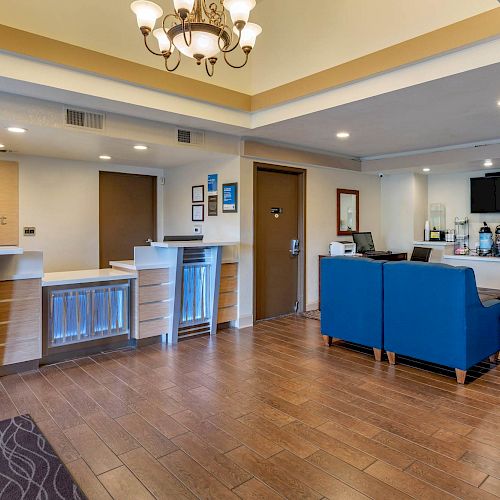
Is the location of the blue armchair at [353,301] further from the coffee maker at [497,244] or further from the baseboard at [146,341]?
the coffee maker at [497,244]

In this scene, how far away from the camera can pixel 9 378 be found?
3.55 m

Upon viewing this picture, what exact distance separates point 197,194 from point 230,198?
794 millimetres

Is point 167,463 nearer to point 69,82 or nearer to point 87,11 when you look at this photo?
point 69,82

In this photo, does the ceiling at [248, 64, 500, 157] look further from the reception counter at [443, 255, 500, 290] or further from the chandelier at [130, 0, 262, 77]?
the reception counter at [443, 255, 500, 290]

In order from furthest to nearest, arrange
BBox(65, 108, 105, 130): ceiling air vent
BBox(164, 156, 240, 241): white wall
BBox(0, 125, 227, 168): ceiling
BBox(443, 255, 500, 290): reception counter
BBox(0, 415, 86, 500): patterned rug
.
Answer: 1. BBox(443, 255, 500, 290): reception counter
2. BBox(164, 156, 240, 241): white wall
3. BBox(0, 125, 227, 168): ceiling
4. BBox(65, 108, 105, 130): ceiling air vent
5. BBox(0, 415, 86, 500): patterned rug

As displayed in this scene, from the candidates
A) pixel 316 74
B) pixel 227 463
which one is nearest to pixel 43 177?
pixel 316 74

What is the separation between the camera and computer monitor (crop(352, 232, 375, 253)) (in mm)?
6691

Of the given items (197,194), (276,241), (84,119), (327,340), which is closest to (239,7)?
(84,119)

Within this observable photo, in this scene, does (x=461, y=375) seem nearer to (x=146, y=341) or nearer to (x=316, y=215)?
(x=146, y=341)

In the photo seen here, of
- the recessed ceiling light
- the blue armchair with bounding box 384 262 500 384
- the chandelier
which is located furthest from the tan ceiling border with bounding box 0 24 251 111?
the blue armchair with bounding box 384 262 500 384

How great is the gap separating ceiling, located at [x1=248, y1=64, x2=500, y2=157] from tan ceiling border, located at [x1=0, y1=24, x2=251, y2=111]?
0.71 m

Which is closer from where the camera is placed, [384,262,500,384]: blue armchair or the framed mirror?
[384,262,500,384]: blue armchair

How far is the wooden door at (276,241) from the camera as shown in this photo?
224 inches

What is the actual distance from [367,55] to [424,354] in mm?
2657
